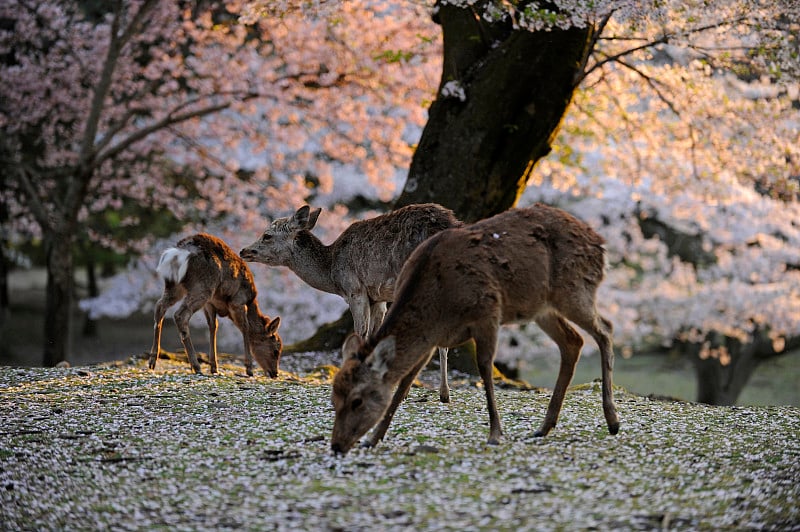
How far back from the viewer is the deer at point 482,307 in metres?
4.70

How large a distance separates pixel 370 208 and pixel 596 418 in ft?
44.8

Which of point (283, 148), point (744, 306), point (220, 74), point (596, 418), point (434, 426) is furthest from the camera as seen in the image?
point (283, 148)

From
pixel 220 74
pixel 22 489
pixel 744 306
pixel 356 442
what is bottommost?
pixel 22 489

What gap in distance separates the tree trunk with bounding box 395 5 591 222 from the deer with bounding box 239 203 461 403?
1546 mm

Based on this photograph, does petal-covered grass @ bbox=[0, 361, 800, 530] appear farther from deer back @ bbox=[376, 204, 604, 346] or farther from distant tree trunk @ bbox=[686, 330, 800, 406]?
distant tree trunk @ bbox=[686, 330, 800, 406]

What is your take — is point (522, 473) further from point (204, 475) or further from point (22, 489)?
point (22, 489)

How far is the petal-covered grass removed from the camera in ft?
12.7

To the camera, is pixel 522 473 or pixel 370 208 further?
pixel 370 208

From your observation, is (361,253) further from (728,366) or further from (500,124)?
(728,366)

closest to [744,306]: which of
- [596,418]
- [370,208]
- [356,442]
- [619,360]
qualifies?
[619,360]

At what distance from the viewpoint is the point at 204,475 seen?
4.47 meters

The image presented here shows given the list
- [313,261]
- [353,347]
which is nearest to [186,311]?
[313,261]

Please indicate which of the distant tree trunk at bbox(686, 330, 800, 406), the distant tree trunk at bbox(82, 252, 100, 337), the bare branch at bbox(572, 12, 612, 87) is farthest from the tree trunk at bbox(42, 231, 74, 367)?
the distant tree trunk at bbox(686, 330, 800, 406)

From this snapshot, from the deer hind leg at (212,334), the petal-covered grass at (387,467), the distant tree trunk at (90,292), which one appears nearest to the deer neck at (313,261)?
the deer hind leg at (212,334)
